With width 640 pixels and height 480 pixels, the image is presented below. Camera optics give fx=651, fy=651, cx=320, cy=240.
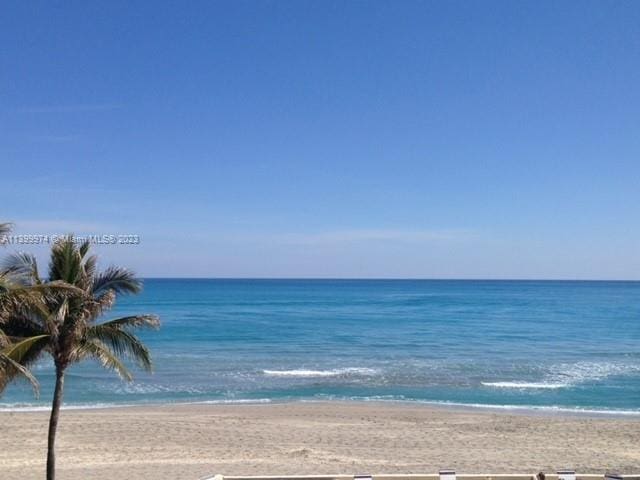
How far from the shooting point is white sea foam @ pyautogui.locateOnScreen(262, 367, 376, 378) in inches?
1348

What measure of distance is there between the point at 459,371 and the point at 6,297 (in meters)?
30.1

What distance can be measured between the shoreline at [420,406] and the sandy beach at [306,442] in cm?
78

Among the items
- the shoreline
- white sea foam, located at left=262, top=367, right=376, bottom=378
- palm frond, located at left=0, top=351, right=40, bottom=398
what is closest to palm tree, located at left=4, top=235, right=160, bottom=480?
palm frond, located at left=0, top=351, right=40, bottom=398

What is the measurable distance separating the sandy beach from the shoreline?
783mm

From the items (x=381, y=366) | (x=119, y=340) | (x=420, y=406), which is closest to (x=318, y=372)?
(x=381, y=366)

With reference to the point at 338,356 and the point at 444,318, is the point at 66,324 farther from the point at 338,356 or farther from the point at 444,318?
the point at 444,318

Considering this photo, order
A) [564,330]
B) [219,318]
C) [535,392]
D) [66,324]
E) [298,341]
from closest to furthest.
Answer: [66,324] < [535,392] < [298,341] < [564,330] < [219,318]

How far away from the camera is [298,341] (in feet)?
170

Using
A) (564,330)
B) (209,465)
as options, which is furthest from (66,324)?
(564,330)

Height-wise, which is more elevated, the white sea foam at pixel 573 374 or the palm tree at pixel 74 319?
the palm tree at pixel 74 319

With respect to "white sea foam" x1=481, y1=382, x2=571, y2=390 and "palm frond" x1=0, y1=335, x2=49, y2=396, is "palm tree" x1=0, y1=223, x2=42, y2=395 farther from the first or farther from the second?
"white sea foam" x1=481, y1=382, x2=571, y2=390

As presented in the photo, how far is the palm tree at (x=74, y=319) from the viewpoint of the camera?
10.1 meters

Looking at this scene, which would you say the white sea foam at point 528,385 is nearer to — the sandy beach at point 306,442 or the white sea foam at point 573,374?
the white sea foam at point 573,374

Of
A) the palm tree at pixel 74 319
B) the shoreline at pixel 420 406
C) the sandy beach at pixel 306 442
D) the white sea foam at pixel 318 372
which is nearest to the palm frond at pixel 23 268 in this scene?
the palm tree at pixel 74 319
